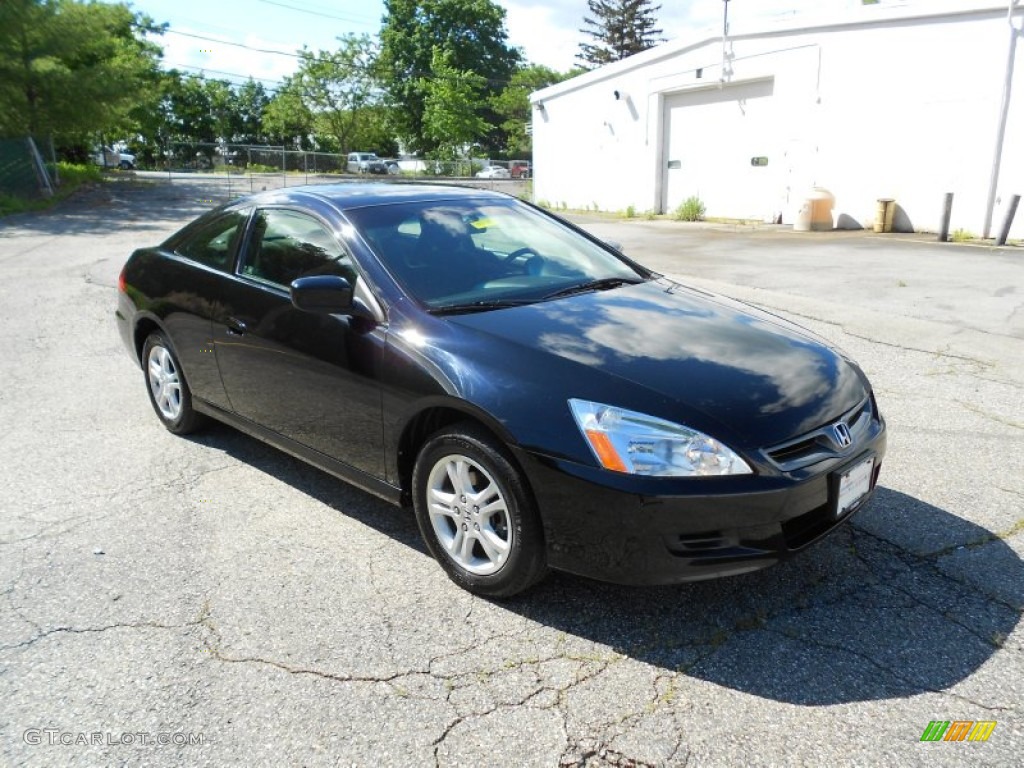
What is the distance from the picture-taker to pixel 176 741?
235 cm

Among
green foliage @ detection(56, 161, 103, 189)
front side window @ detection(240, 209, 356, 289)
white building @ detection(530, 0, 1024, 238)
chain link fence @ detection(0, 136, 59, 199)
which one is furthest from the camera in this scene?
green foliage @ detection(56, 161, 103, 189)

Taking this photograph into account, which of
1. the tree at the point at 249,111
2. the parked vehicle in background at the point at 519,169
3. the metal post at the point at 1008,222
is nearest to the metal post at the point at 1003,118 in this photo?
the metal post at the point at 1008,222

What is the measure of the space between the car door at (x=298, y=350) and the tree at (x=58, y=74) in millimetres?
25671

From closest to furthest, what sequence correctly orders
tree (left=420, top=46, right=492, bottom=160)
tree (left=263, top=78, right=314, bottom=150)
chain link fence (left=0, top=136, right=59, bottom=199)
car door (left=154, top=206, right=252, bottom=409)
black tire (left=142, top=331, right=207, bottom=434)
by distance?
car door (left=154, top=206, right=252, bottom=409) → black tire (left=142, top=331, right=207, bottom=434) → chain link fence (left=0, top=136, right=59, bottom=199) → tree (left=263, top=78, right=314, bottom=150) → tree (left=420, top=46, right=492, bottom=160)

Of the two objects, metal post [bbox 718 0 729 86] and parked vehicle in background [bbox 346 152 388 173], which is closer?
metal post [bbox 718 0 729 86]

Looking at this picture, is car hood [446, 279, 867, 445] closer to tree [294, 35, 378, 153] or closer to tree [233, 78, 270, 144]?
tree [294, 35, 378, 153]

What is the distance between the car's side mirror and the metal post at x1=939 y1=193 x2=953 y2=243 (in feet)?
46.4

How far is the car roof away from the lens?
3.97 m

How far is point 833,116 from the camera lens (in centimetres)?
1664

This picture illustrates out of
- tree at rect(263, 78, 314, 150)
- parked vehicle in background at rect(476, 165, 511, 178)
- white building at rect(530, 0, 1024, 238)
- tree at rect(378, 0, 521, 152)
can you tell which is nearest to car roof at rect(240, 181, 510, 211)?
white building at rect(530, 0, 1024, 238)

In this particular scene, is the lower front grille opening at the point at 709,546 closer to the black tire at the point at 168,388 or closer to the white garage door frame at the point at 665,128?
the black tire at the point at 168,388

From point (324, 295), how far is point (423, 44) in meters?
70.3

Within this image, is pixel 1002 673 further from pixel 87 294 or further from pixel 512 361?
pixel 87 294

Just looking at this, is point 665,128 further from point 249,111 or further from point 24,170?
point 249,111
